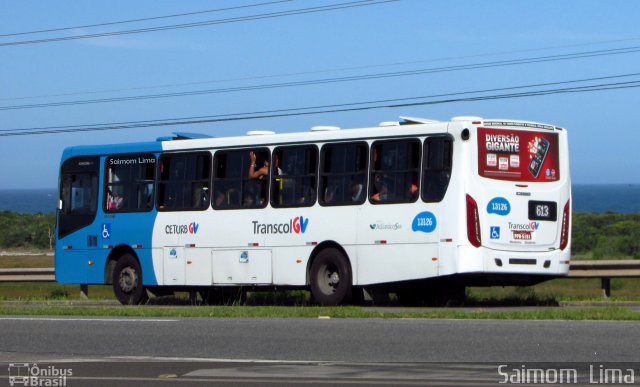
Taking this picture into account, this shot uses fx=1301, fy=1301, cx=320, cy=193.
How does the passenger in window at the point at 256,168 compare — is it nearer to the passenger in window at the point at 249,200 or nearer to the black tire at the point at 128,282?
the passenger in window at the point at 249,200

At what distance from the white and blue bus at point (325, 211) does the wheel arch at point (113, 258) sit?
0.03m

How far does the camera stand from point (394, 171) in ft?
68.4

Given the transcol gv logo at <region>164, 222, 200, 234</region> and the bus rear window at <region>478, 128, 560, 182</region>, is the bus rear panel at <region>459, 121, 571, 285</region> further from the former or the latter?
the transcol gv logo at <region>164, 222, 200, 234</region>

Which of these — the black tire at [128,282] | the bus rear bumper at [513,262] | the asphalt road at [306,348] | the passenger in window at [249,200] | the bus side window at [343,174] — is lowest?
the asphalt road at [306,348]

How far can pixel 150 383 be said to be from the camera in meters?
10.6

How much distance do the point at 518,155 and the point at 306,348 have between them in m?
8.29

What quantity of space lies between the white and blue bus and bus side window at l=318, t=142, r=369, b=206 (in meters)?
0.02

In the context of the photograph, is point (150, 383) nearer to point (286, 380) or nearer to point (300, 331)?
point (286, 380)

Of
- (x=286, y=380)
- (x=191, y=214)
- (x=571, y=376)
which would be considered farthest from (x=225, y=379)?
(x=191, y=214)

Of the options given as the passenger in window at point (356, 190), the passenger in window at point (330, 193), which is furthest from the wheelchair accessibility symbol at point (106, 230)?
the passenger in window at point (356, 190)

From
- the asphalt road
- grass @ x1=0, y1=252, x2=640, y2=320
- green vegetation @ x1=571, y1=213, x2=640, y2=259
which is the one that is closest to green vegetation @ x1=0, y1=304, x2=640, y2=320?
grass @ x1=0, y1=252, x2=640, y2=320

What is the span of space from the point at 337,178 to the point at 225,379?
11.1 metres

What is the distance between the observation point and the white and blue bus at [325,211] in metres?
20.1

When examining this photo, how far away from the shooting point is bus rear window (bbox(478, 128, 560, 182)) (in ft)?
66.0
